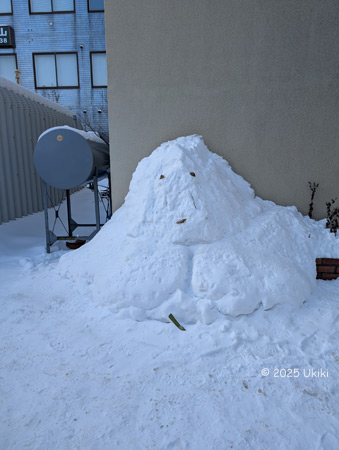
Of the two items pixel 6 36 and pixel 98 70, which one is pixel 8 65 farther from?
pixel 98 70

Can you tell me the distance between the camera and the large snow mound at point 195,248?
2.72 meters

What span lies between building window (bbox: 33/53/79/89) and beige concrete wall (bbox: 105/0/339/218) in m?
9.96

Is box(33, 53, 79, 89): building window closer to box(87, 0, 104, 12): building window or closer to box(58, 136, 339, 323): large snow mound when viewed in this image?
box(87, 0, 104, 12): building window

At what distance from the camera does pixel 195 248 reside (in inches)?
119

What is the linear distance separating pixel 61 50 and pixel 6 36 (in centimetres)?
219

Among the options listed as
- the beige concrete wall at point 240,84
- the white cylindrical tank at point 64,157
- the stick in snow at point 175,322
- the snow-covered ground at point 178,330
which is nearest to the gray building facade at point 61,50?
the white cylindrical tank at point 64,157

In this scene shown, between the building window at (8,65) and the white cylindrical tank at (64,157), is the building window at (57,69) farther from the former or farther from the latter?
the white cylindrical tank at (64,157)

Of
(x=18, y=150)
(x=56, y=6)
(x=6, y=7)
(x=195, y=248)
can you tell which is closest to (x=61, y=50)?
(x=56, y=6)

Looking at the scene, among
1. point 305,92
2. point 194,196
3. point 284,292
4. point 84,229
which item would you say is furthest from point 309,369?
point 84,229

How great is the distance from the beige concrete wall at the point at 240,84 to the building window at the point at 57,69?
9.96 metres

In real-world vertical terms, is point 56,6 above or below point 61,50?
above

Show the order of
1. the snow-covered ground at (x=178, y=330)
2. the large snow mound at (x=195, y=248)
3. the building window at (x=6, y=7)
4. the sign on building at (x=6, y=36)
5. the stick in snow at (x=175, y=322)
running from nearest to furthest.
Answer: the snow-covered ground at (x=178, y=330) → the stick in snow at (x=175, y=322) → the large snow mound at (x=195, y=248) → the sign on building at (x=6, y=36) → the building window at (x=6, y=7)

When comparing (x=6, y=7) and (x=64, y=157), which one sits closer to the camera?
(x=64, y=157)

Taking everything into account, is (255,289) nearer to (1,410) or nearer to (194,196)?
(194,196)
